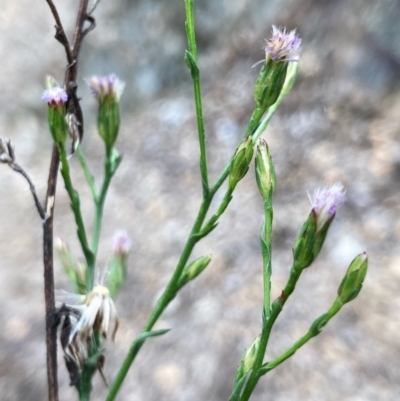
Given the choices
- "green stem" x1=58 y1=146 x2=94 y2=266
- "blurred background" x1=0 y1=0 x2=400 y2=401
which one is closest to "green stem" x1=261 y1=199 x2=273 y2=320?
"green stem" x1=58 y1=146 x2=94 y2=266

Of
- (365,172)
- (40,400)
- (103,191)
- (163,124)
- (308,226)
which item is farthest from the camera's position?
(163,124)

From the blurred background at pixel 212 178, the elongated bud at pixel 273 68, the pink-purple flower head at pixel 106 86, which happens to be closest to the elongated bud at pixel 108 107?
the pink-purple flower head at pixel 106 86

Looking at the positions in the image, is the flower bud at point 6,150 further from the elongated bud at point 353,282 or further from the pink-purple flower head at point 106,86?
the elongated bud at point 353,282

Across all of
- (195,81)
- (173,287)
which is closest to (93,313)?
(173,287)

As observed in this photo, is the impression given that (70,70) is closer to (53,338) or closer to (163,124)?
(53,338)

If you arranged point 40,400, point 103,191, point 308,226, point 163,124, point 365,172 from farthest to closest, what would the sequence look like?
point 163,124 < point 365,172 < point 40,400 < point 103,191 < point 308,226

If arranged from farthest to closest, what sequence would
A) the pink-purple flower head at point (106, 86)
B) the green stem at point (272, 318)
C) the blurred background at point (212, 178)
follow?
the blurred background at point (212, 178), the pink-purple flower head at point (106, 86), the green stem at point (272, 318)

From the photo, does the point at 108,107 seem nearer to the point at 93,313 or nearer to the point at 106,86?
the point at 106,86

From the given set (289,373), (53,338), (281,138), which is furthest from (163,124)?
(53,338)
